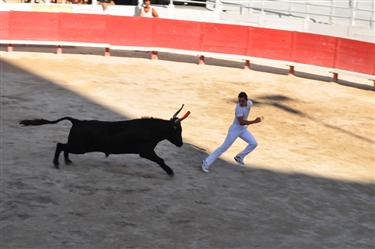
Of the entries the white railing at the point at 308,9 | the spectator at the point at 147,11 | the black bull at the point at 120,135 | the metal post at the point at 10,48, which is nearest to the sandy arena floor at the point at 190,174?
the black bull at the point at 120,135

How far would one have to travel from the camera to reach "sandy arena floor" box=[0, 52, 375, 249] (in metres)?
8.51

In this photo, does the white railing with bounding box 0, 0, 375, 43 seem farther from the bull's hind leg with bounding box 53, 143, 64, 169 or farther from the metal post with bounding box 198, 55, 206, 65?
the bull's hind leg with bounding box 53, 143, 64, 169

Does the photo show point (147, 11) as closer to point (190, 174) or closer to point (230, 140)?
point (230, 140)

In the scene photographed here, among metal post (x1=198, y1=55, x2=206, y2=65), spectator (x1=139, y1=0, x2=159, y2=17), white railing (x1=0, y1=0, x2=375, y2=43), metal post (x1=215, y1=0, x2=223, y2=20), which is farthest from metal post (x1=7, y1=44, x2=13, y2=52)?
metal post (x1=215, y1=0, x2=223, y2=20)

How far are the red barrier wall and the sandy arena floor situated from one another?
2627 millimetres

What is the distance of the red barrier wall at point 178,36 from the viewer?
69.1 feet

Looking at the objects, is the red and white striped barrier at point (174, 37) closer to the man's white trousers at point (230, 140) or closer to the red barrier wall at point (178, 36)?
the red barrier wall at point (178, 36)

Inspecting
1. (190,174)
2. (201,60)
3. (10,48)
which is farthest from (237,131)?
(10,48)

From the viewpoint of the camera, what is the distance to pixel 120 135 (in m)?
10.1

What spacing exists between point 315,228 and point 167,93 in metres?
8.77

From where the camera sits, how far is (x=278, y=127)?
14641mm

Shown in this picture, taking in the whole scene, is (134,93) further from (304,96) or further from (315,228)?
(315,228)

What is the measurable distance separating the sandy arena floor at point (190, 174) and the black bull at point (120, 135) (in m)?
0.47

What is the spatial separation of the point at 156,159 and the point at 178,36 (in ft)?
40.5
